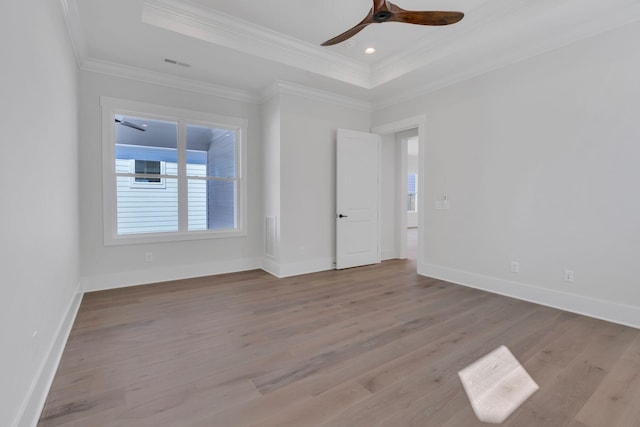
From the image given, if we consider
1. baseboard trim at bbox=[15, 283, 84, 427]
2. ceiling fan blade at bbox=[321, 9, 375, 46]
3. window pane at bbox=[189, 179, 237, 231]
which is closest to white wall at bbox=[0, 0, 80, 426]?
baseboard trim at bbox=[15, 283, 84, 427]

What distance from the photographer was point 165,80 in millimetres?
4133

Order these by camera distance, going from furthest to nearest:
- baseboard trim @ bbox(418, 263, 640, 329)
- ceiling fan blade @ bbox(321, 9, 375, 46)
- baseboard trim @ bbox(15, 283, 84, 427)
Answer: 1. baseboard trim @ bbox(418, 263, 640, 329)
2. ceiling fan blade @ bbox(321, 9, 375, 46)
3. baseboard trim @ bbox(15, 283, 84, 427)

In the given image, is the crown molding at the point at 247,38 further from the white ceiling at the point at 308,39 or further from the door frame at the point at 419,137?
the door frame at the point at 419,137

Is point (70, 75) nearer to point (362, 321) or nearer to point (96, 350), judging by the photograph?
point (96, 350)

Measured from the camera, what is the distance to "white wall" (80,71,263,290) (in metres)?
3.71

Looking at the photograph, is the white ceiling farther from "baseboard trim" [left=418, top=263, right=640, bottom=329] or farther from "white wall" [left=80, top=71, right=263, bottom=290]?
"baseboard trim" [left=418, top=263, right=640, bottom=329]

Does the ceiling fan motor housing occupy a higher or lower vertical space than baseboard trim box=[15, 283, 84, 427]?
higher

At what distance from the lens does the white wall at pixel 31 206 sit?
4.28ft

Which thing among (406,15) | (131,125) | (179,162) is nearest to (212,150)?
(179,162)

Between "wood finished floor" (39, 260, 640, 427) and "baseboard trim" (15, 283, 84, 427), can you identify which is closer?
"baseboard trim" (15, 283, 84, 427)

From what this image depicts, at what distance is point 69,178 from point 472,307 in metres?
4.34

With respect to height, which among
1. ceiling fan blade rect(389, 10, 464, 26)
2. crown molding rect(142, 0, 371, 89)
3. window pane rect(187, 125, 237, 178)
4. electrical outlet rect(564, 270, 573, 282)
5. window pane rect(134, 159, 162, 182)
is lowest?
electrical outlet rect(564, 270, 573, 282)

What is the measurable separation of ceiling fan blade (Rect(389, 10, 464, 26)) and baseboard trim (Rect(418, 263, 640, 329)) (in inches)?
116

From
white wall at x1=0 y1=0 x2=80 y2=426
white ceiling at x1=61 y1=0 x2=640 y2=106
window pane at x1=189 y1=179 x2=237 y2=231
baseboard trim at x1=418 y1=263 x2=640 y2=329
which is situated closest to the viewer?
white wall at x1=0 y1=0 x2=80 y2=426
